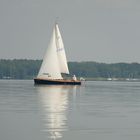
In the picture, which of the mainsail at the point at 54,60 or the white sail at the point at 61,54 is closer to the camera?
the mainsail at the point at 54,60

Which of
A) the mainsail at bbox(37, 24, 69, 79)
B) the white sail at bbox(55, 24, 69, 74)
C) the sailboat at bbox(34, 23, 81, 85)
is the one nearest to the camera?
the sailboat at bbox(34, 23, 81, 85)

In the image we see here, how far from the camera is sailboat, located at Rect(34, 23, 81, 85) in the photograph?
13088 cm

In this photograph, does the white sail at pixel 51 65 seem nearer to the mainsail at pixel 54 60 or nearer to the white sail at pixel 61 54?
the mainsail at pixel 54 60

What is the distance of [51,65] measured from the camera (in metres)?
132

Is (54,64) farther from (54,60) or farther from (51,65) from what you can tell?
(54,60)

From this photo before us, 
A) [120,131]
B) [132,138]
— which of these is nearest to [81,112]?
[120,131]

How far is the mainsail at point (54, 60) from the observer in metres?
131

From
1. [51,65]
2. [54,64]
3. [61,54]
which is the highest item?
[61,54]

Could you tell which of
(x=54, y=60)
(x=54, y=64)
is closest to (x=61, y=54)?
(x=54, y=60)

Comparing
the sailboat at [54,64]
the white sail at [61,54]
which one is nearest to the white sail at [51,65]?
the sailboat at [54,64]

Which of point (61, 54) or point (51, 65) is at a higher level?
point (61, 54)

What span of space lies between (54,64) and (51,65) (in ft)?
2.23

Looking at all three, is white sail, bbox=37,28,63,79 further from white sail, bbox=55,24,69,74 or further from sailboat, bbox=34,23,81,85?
white sail, bbox=55,24,69,74

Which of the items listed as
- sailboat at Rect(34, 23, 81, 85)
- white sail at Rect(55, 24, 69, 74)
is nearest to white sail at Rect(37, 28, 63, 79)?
sailboat at Rect(34, 23, 81, 85)
